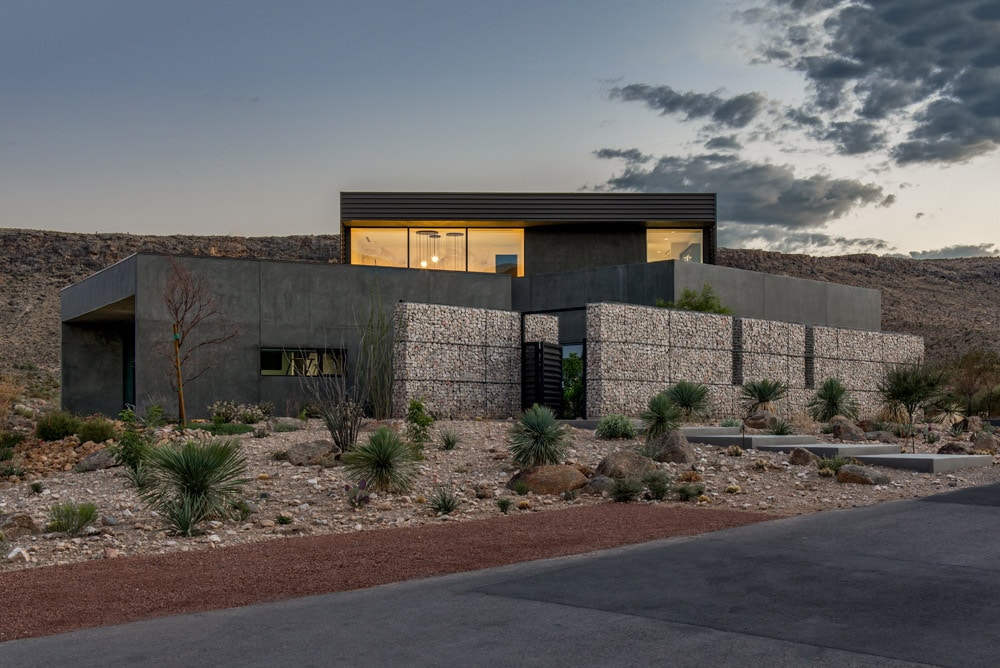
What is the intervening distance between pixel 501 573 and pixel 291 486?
22.9ft

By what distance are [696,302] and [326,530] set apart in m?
24.0

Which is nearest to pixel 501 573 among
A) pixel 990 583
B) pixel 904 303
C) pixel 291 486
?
pixel 990 583

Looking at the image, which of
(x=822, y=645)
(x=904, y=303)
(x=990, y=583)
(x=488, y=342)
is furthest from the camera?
(x=904, y=303)

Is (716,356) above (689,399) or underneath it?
above

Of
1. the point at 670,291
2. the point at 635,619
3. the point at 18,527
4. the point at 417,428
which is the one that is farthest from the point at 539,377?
the point at 635,619

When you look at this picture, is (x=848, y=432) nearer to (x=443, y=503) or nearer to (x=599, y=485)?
(x=599, y=485)

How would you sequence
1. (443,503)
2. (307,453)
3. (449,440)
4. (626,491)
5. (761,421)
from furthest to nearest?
(761,421)
(449,440)
(307,453)
(626,491)
(443,503)

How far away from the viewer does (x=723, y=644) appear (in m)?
6.03

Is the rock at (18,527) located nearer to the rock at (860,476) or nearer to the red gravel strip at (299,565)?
the red gravel strip at (299,565)

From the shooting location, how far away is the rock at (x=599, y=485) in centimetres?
1437

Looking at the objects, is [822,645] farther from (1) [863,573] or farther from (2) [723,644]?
(1) [863,573]

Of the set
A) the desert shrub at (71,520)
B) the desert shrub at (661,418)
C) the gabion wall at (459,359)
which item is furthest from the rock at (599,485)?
the gabion wall at (459,359)

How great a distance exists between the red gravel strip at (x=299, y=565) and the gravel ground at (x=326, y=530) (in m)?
0.02

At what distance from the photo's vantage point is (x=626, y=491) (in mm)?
13711
